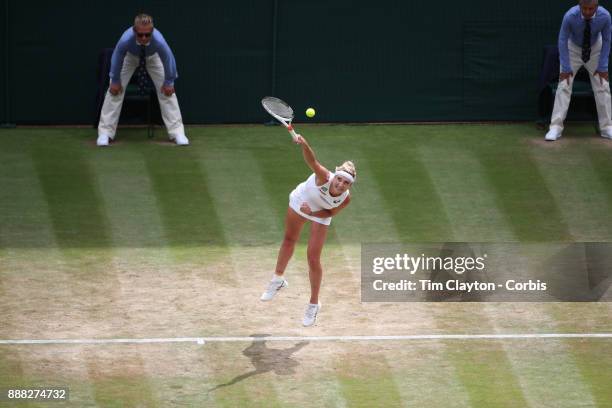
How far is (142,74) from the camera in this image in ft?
64.1

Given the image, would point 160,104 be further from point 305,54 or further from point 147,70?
point 305,54

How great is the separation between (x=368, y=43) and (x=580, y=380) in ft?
32.9

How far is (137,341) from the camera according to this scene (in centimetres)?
1248

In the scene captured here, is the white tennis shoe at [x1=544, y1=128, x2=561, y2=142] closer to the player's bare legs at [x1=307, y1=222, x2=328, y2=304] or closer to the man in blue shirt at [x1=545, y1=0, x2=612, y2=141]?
the man in blue shirt at [x1=545, y1=0, x2=612, y2=141]

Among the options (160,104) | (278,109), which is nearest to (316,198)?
(278,109)

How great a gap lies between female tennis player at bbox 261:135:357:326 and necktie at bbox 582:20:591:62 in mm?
7668

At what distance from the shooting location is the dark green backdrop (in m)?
20.2

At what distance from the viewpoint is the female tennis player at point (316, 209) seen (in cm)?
1219

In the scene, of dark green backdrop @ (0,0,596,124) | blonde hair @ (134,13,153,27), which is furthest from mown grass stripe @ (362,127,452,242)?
blonde hair @ (134,13,153,27)

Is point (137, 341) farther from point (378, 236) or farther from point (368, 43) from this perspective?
point (368, 43)

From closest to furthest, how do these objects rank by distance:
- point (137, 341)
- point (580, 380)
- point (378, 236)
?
point (580, 380)
point (137, 341)
point (378, 236)

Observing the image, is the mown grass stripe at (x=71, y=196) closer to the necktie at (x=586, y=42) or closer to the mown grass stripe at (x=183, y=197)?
the mown grass stripe at (x=183, y=197)

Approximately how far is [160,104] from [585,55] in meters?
6.41

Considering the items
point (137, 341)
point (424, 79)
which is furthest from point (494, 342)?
point (424, 79)
